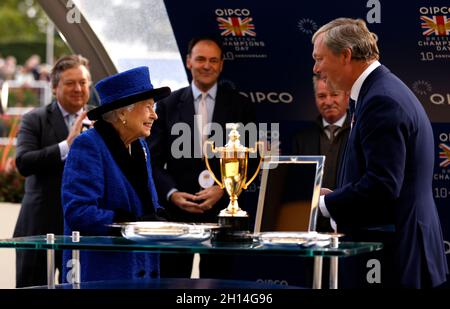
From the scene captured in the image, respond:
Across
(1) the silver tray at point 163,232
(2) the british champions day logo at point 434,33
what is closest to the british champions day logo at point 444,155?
(2) the british champions day logo at point 434,33

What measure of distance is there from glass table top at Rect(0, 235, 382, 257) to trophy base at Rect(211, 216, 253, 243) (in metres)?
0.05

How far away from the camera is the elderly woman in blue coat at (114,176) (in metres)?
5.62

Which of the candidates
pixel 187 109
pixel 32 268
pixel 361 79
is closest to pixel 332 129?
pixel 187 109

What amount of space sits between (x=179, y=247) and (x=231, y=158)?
0.91 meters

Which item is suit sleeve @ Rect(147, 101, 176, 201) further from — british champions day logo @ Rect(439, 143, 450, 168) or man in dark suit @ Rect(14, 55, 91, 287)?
british champions day logo @ Rect(439, 143, 450, 168)

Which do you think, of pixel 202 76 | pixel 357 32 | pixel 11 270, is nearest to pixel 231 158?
pixel 357 32

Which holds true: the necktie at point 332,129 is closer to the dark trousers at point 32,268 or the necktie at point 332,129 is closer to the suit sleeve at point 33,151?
the suit sleeve at point 33,151

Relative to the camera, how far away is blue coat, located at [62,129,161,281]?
5602 millimetres

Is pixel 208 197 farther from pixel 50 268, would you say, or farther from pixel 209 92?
pixel 50 268

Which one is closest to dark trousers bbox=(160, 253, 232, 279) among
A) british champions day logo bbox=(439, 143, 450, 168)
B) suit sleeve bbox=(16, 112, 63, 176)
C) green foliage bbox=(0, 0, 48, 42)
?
suit sleeve bbox=(16, 112, 63, 176)

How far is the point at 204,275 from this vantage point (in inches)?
328

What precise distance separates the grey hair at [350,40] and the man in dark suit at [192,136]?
2669 mm

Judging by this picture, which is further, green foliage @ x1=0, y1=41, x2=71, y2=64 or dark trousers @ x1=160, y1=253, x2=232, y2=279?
green foliage @ x1=0, y1=41, x2=71, y2=64

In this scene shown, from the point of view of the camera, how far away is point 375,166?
5312 mm
